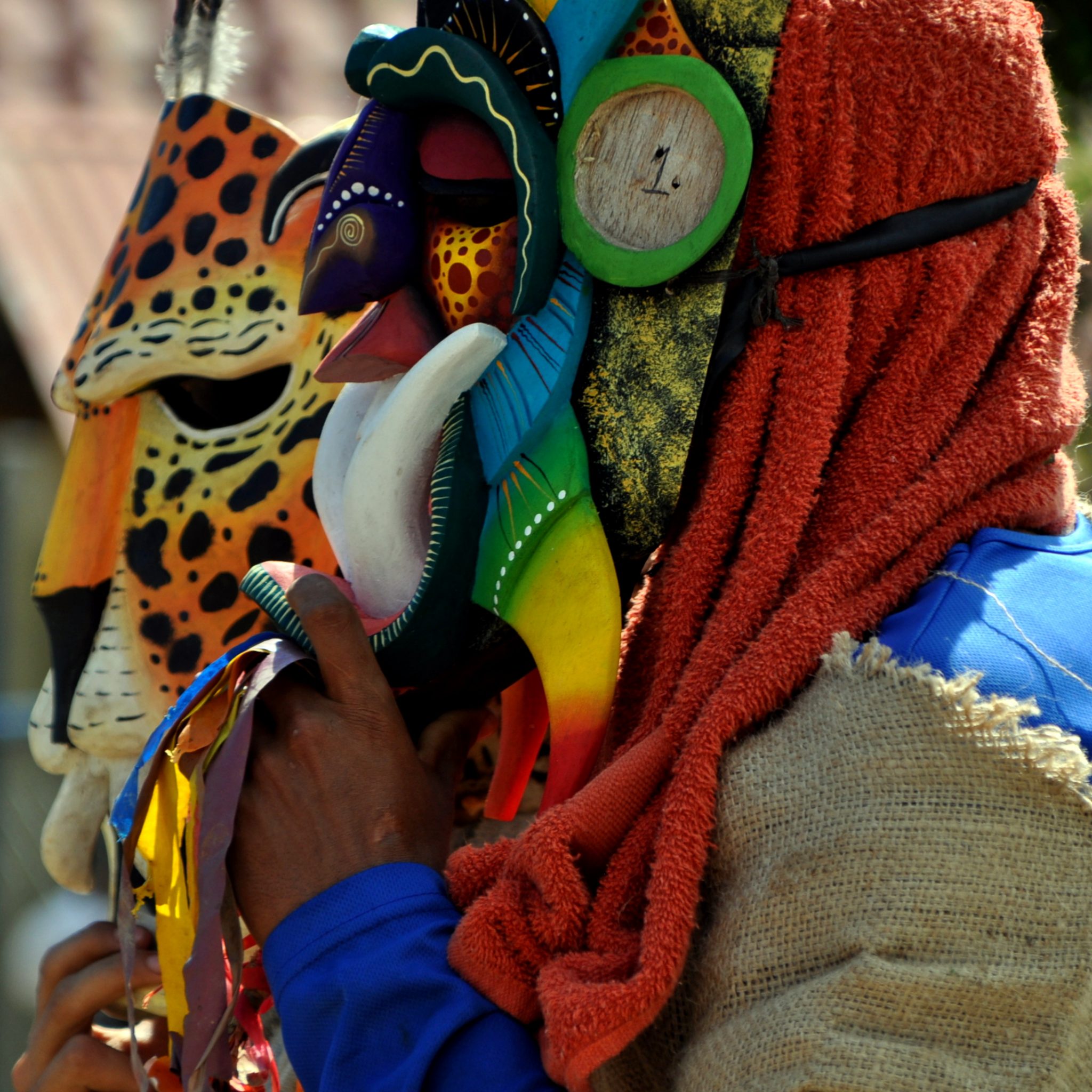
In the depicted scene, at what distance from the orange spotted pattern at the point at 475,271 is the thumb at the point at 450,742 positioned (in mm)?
386

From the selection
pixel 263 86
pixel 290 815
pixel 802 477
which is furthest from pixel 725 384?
pixel 263 86

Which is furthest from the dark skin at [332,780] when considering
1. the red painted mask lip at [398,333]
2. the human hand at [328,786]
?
the red painted mask lip at [398,333]

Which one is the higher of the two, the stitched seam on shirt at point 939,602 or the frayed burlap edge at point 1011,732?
the stitched seam on shirt at point 939,602

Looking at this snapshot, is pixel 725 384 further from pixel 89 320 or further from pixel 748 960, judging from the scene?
pixel 89 320

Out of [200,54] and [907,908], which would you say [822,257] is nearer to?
[907,908]

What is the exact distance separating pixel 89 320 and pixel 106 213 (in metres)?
0.78

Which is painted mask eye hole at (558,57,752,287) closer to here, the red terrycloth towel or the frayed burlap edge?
the red terrycloth towel

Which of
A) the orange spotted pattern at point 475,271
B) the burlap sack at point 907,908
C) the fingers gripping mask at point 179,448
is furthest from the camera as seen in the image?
the fingers gripping mask at point 179,448

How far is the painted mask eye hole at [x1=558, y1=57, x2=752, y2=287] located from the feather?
36.3 inches

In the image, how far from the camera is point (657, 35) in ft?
3.28

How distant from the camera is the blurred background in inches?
92.9

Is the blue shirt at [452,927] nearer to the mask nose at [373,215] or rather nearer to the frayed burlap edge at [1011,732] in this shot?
the frayed burlap edge at [1011,732]

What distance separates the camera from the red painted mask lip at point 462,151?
1071 millimetres

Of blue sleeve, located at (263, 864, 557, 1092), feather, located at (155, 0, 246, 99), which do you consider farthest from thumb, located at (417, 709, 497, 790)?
feather, located at (155, 0, 246, 99)
